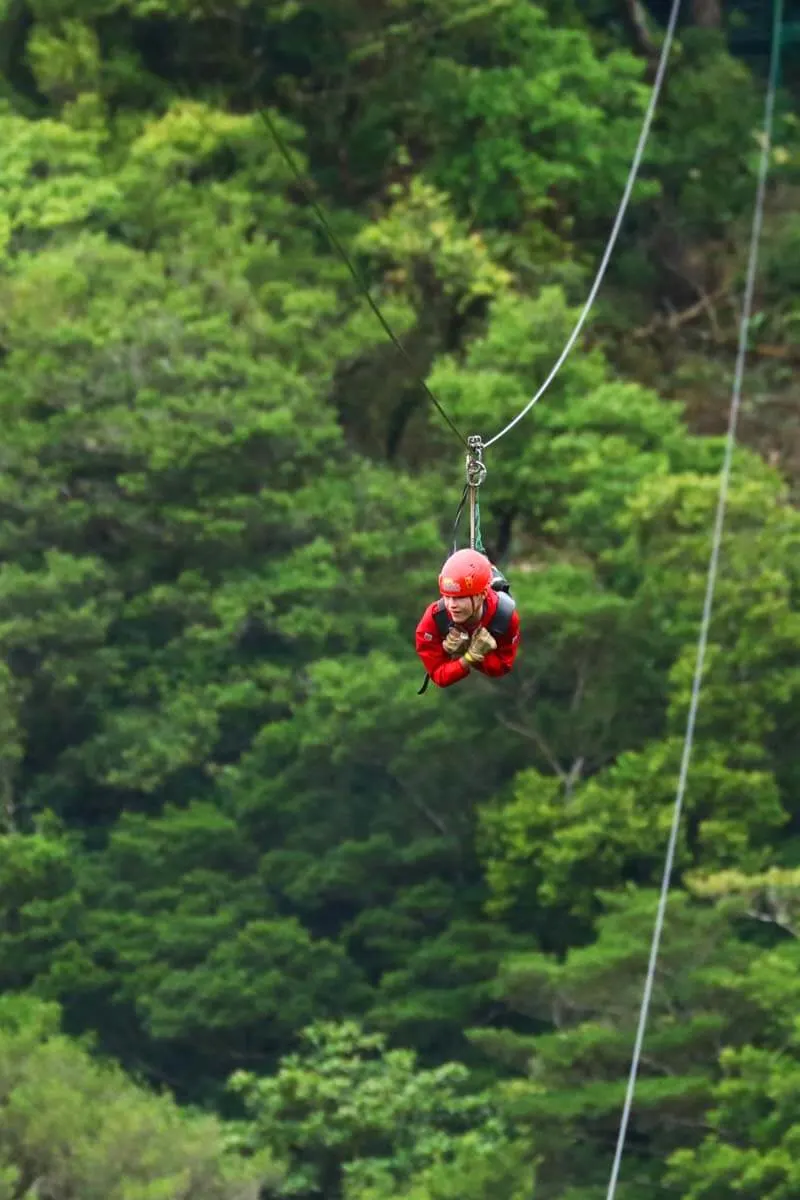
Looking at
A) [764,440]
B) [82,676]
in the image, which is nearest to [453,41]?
[764,440]

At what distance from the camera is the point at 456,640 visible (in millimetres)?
8141

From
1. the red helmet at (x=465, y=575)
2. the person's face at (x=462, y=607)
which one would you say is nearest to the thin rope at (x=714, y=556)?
the person's face at (x=462, y=607)

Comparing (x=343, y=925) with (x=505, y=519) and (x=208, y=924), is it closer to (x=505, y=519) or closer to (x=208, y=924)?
(x=208, y=924)

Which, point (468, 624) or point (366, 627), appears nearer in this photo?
point (468, 624)

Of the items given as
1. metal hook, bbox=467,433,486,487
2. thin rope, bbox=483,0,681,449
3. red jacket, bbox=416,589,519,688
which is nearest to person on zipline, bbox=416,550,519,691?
red jacket, bbox=416,589,519,688

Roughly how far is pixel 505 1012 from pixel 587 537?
361 centimetres

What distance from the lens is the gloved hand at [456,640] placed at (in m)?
8.12

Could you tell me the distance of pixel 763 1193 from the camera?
51.4 ft

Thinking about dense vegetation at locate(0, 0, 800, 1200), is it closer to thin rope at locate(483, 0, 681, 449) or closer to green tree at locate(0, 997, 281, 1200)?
green tree at locate(0, 997, 281, 1200)

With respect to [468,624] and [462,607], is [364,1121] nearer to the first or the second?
[468,624]

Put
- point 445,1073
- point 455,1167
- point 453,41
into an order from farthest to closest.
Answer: point 453,41 < point 445,1073 < point 455,1167

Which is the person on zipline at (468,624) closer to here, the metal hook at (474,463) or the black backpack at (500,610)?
the black backpack at (500,610)

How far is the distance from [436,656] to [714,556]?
30.4ft


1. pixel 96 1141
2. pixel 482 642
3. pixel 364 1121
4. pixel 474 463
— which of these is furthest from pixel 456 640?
pixel 364 1121
